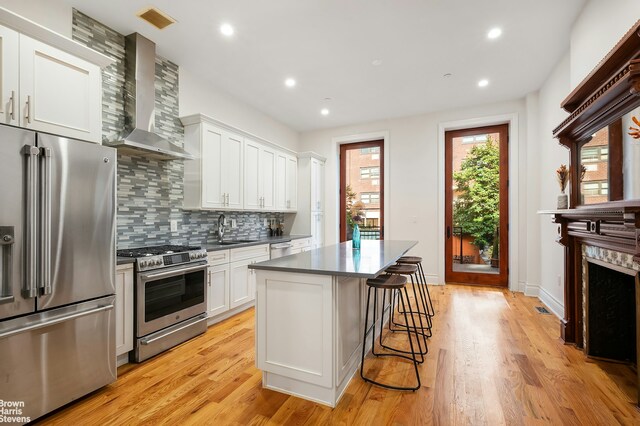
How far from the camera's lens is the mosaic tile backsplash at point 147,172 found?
2.88 m

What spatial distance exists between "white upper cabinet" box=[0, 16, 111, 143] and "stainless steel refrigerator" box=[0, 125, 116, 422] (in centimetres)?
14

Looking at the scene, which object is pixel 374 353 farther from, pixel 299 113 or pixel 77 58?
pixel 299 113

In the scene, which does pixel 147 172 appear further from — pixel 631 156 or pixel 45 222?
pixel 631 156

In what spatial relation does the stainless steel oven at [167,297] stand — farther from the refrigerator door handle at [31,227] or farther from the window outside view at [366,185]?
the window outside view at [366,185]

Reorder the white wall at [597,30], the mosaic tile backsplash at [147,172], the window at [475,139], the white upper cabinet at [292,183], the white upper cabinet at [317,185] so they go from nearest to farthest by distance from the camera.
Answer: the white wall at [597,30], the mosaic tile backsplash at [147,172], the window at [475,139], the white upper cabinet at [292,183], the white upper cabinet at [317,185]

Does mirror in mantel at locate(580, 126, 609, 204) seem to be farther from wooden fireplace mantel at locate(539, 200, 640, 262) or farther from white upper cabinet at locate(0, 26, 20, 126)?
white upper cabinet at locate(0, 26, 20, 126)

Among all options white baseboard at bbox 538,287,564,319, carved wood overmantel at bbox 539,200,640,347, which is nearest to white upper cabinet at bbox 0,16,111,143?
carved wood overmantel at bbox 539,200,640,347

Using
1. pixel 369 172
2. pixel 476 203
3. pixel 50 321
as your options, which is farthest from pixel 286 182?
pixel 50 321

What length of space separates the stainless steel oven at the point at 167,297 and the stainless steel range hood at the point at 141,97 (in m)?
0.99

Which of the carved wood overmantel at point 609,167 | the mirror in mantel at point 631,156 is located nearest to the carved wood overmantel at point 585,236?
the carved wood overmantel at point 609,167

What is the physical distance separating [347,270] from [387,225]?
400cm

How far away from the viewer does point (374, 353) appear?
2688 mm

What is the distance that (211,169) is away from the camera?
12.2ft

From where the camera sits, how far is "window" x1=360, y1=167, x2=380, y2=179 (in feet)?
19.7
